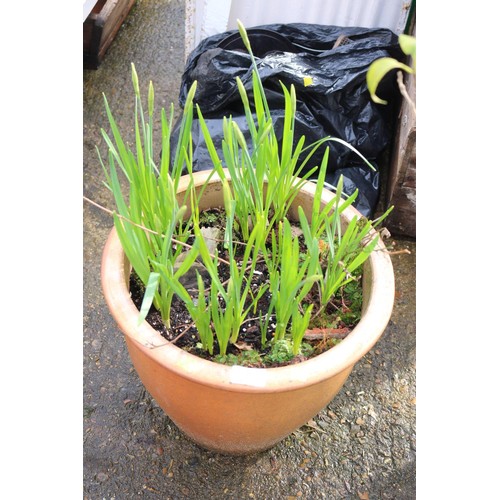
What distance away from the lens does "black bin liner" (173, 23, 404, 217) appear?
2.03 meters

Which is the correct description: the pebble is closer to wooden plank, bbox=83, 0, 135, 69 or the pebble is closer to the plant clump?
the plant clump

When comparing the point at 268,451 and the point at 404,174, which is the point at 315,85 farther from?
the point at 268,451

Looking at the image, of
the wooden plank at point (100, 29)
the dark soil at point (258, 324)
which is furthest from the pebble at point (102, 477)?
the wooden plank at point (100, 29)

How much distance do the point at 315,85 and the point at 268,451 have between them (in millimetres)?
1133

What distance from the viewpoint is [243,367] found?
118 cm

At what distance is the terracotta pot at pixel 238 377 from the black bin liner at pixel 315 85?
25.5 inches

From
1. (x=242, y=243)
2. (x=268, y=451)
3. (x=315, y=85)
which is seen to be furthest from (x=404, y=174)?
(x=268, y=451)

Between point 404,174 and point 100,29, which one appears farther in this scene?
point 100,29

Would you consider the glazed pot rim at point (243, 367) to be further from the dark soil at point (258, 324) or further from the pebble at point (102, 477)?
the pebble at point (102, 477)

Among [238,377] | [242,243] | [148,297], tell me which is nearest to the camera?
[148,297]

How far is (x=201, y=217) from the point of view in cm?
156

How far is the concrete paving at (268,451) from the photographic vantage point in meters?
1.61

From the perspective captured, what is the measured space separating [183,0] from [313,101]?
1.23 m

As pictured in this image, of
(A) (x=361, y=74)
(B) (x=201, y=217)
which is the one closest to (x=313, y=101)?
(A) (x=361, y=74)
